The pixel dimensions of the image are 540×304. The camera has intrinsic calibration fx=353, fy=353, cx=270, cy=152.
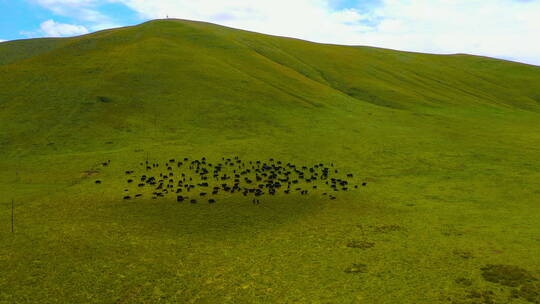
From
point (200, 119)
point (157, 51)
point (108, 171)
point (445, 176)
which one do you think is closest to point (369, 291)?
point (445, 176)

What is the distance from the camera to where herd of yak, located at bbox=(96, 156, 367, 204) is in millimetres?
25172

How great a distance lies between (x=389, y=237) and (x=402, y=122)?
135ft

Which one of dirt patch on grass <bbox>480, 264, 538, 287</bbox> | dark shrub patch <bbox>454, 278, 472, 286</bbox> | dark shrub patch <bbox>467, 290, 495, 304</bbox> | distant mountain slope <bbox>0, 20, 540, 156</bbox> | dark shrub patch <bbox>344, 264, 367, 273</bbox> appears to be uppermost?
distant mountain slope <bbox>0, 20, 540, 156</bbox>

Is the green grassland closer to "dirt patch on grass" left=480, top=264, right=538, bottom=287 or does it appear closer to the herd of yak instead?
"dirt patch on grass" left=480, top=264, right=538, bottom=287

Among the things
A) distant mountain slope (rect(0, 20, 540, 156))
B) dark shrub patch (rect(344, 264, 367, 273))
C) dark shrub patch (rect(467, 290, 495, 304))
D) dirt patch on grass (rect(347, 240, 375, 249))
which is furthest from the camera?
distant mountain slope (rect(0, 20, 540, 156))

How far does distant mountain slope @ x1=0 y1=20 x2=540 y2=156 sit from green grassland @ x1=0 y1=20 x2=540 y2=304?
44 centimetres

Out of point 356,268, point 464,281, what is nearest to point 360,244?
point 356,268

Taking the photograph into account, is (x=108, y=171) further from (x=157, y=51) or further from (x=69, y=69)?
(x=157, y=51)

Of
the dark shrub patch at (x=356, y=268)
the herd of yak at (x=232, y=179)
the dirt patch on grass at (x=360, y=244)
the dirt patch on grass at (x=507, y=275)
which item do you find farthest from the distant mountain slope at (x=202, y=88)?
the dirt patch on grass at (x=507, y=275)

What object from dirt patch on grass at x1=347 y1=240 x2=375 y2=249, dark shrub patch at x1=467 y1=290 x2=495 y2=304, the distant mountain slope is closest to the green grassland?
dark shrub patch at x1=467 y1=290 x2=495 y2=304

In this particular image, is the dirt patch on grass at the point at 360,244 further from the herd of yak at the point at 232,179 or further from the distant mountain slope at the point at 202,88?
the distant mountain slope at the point at 202,88

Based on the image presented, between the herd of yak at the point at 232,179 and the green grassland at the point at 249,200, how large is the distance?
45.8 inches

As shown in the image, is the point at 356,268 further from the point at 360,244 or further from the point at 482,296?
the point at 482,296

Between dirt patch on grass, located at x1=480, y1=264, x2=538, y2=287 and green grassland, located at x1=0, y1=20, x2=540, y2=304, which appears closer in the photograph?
dirt patch on grass, located at x1=480, y1=264, x2=538, y2=287
